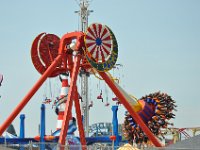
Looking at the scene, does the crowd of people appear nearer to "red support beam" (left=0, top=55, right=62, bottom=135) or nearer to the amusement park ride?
the amusement park ride

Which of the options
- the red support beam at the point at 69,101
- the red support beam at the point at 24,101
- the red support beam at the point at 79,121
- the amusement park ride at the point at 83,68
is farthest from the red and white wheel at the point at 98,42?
the red support beam at the point at 79,121

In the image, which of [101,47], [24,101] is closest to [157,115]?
[101,47]

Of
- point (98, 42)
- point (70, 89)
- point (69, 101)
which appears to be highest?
point (98, 42)

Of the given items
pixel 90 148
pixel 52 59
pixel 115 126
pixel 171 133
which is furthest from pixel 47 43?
pixel 171 133

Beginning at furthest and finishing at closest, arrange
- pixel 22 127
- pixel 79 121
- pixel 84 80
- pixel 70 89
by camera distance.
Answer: pixel 84 80 < pixel 22 127 < pixel 79 121 < pixel 70 89

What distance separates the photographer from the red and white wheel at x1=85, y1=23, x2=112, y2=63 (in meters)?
31.0

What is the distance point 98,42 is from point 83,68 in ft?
12.1

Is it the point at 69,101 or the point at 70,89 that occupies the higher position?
the point at 70,89

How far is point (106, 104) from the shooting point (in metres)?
46.5

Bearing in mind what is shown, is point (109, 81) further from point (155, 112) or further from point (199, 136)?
point (199, 136)

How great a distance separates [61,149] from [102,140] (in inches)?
518

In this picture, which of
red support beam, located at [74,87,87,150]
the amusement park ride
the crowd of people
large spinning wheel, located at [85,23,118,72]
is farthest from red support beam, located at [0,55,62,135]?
the crowd of people

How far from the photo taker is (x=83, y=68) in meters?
34.4

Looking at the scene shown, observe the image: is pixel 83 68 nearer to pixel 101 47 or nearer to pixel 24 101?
pixel 101 47
